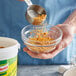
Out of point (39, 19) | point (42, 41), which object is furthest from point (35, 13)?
point (42, 41)

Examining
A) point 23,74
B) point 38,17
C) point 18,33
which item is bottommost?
point 23,74

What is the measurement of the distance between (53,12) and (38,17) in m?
0.13

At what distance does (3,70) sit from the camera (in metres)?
0.57

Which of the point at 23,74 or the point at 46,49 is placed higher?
the point at 46,49

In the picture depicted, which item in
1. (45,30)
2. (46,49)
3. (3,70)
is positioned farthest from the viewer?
(45,30)

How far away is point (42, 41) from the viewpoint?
0.74m

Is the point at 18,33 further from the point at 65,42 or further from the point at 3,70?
the point at 3,70

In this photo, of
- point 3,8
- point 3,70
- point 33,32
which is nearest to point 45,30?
point 33,32

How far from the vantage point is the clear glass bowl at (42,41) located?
0.74m

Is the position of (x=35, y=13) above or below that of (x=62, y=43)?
above

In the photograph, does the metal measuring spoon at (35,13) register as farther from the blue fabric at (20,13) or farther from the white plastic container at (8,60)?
the white plastic container at (8,60)

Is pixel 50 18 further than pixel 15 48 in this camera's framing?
Yes

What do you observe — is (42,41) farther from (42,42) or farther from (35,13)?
(35,13)

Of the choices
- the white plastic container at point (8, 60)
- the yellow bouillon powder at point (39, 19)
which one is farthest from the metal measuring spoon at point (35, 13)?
the white plastic container at point (8, 60)
